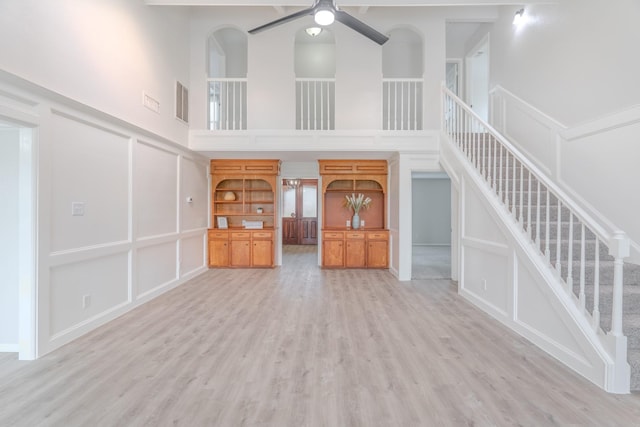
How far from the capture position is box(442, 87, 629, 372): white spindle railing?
2.22 metres

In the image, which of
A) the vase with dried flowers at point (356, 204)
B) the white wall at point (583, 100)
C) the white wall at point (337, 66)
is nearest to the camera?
the white wall at point (583, 100)

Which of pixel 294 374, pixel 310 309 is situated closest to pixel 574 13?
pixel 310 309

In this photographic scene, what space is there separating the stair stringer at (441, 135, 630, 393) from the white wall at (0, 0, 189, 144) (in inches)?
180

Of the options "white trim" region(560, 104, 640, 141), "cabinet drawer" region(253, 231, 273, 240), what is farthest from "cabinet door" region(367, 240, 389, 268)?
"white trim" region(560, 104, 640, 141)

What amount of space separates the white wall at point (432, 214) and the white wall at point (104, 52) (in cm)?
863

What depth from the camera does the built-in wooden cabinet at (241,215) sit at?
663 centimetres

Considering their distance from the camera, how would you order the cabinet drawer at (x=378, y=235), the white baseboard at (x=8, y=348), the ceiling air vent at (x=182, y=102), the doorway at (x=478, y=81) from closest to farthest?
the white baseboard at (x=8, y=348) → the ceiling air vent at (x=182, y=102) → the cabinet drawer at (x=378, y=235) → the doorway at (x=478, y=81)

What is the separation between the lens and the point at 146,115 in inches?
166

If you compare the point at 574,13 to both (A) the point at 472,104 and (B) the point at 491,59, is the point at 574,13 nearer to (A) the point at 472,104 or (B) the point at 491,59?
(B) the point at 491,59

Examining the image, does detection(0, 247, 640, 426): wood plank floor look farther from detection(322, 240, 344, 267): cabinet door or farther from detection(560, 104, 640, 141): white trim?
detection(322, 240, 344, 267): cabinet door

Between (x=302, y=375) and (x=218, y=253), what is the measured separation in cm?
474

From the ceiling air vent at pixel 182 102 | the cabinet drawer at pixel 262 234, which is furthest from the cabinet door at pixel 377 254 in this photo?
the ceiling air vent at pixel 182 102

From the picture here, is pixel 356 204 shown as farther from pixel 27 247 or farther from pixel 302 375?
pixel 27 247

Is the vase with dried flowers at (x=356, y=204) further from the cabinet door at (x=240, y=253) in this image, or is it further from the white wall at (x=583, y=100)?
the white wall at (x=583, y=100)
